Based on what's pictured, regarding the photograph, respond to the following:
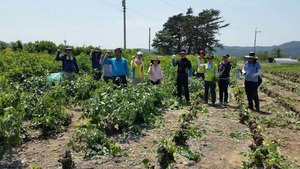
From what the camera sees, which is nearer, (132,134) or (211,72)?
(132,134)

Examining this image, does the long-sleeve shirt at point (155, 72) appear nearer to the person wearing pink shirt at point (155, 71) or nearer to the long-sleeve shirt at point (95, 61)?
the person wearing pink shirt at point (155, 71)

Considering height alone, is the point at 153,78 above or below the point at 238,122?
above

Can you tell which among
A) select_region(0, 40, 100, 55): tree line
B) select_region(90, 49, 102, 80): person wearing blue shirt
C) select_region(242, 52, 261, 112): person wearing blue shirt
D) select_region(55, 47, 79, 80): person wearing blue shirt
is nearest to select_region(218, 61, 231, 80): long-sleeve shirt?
select_region(242, 52, 261, 112): person wearing blue shirt

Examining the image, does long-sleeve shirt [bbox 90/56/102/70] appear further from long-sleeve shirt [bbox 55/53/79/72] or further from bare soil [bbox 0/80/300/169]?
bare soil [bbox 0/80/300/169]

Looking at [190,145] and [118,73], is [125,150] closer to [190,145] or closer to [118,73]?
[190,145]

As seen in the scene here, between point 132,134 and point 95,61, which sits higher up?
point 95,61

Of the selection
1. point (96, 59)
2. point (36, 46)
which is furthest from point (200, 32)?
point (96, 59)

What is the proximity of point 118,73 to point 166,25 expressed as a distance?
178 ft

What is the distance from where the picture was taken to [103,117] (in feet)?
16.5

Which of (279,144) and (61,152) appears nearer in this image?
(61,152)

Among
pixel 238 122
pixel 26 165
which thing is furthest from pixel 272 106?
pixel 26 165

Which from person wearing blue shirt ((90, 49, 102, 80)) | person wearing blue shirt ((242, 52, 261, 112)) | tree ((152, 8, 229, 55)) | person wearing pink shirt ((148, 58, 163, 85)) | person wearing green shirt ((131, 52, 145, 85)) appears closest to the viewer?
person wearing blue shirt ((242, 52, 261, 112))

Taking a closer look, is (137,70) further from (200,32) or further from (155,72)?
(200,32)

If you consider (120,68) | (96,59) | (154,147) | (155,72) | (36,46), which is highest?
(36,46)
